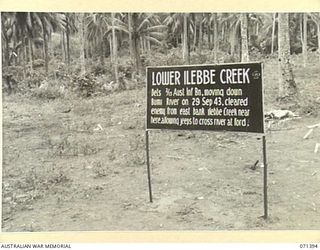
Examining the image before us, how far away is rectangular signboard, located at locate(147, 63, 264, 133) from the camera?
3518mm

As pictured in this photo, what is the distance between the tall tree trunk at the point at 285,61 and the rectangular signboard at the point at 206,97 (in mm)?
682

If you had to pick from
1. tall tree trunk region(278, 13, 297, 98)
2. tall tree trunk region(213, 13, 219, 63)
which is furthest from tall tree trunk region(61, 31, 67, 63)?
tall tree trunk region(278, 13, 297, 98)

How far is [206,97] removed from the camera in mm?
3654

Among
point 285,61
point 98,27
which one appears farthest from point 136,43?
point 285,61

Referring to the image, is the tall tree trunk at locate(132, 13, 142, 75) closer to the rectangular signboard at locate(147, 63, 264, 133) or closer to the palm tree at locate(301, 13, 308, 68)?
the rectangular signboard at locate(147, 63, 264, 133)

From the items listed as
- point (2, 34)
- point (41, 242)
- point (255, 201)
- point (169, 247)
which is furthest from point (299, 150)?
point (2, 34)

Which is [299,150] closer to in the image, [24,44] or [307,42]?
[307,42]

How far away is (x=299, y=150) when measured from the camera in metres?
3.97

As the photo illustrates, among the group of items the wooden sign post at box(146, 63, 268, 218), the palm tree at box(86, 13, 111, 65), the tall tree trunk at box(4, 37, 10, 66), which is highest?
the palm tree at box(86, 13, 111, 65)

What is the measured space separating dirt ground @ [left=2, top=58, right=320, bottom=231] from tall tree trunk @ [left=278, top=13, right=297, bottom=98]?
0.07 meters

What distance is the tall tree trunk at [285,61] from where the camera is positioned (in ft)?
13.3

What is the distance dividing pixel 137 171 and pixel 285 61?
1.37 meters

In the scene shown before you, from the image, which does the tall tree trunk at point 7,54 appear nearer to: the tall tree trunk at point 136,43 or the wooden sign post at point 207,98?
the tall tree trunk at point 136,43
